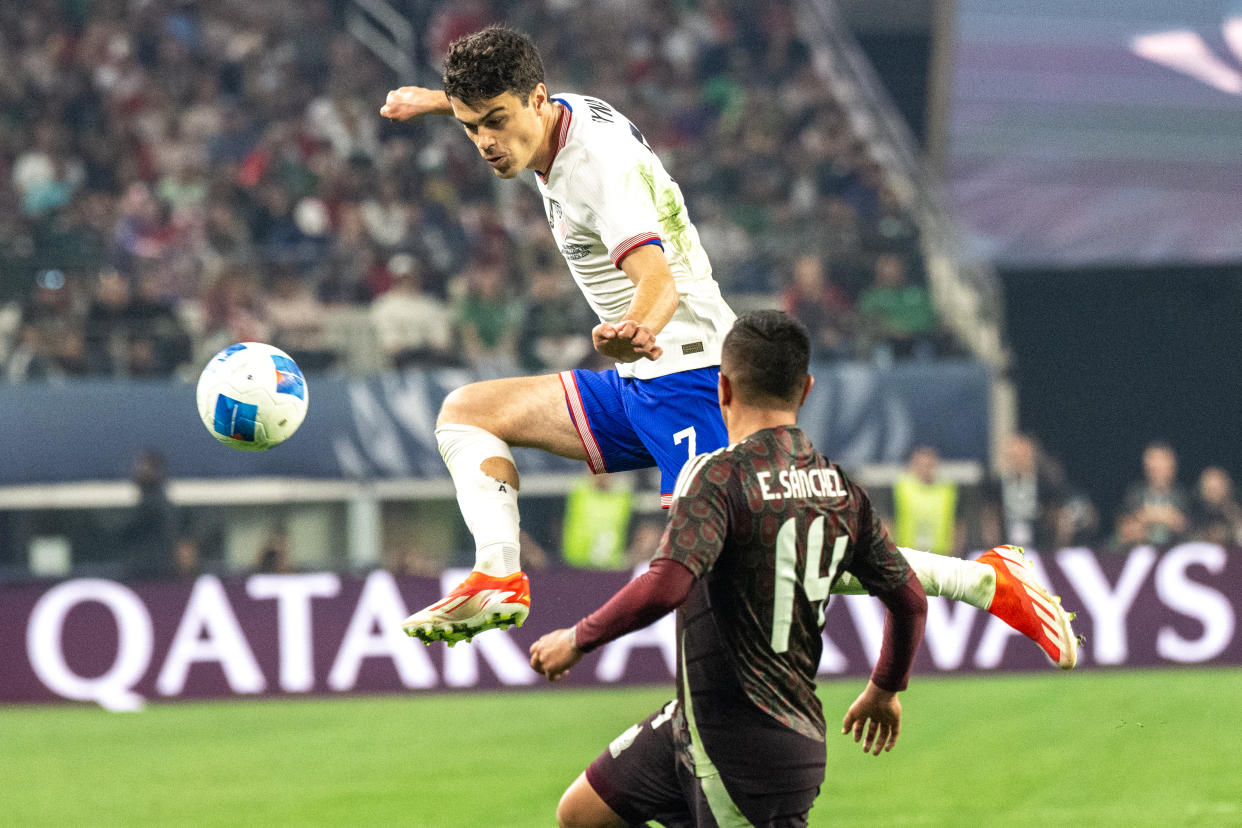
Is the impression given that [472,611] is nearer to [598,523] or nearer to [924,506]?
[598,523]

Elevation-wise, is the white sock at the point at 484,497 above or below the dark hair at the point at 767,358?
below

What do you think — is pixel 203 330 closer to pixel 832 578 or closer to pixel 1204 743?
pixel 1204 743

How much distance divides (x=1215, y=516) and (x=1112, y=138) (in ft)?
19.3

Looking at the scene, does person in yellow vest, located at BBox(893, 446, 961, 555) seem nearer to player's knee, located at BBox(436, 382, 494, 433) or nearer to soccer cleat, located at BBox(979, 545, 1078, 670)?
soccer cleat, located at BBox(979, 545, 1078, 670)

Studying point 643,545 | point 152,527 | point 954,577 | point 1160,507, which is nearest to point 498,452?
point 954,577

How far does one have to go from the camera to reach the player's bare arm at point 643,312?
4605 mm

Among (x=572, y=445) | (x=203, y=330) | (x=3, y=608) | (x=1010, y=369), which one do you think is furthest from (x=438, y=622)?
(x=1010, y=369)

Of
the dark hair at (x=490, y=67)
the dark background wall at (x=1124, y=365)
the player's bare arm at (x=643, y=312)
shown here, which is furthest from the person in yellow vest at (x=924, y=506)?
the dark hair at (x=490, y=67)

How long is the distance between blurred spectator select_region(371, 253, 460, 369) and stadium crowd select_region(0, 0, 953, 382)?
0.07ft

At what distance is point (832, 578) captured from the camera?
4.18 meters

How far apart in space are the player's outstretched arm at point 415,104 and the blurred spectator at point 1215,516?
9295 mm

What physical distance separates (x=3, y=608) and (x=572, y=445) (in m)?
7.80

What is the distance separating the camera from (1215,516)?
13.6m

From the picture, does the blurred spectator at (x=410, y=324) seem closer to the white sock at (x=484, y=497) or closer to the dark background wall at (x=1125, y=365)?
the dark background wall at (x=1125, y=365)
